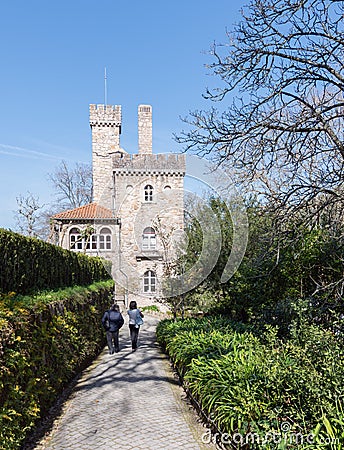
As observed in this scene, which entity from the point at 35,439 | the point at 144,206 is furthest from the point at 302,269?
the point at 144,206

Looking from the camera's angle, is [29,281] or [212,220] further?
[212,220]

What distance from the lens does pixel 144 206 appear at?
88.5ft

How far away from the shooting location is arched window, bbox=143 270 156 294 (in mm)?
27562

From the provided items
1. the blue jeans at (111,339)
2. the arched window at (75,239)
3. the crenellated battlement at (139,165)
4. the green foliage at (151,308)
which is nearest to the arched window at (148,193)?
the crenellated battlement at (139,165)

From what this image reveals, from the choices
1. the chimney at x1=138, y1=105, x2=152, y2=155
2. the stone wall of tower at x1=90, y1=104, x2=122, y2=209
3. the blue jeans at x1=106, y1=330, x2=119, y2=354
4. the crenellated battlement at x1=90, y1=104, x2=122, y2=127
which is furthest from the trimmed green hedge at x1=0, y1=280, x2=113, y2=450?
the crenellated battlement at x1=90, y1=104, x2=122, y2=127

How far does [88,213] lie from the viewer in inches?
1070

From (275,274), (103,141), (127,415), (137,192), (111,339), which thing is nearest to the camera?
(127,415)

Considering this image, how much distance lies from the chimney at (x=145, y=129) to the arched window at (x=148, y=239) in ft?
21.1

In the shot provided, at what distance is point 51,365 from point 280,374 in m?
3.78

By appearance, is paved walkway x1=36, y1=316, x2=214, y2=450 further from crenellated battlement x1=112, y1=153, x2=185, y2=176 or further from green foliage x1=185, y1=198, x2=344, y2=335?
crenellated battlement x1=112, y1=153, x2=185, y2=176

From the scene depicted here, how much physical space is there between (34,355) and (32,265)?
6.01 ft

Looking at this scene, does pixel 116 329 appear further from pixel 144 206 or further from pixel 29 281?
pixel 144 206

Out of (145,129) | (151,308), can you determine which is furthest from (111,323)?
(145,129)

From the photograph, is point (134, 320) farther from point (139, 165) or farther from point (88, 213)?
point (139, 165)
